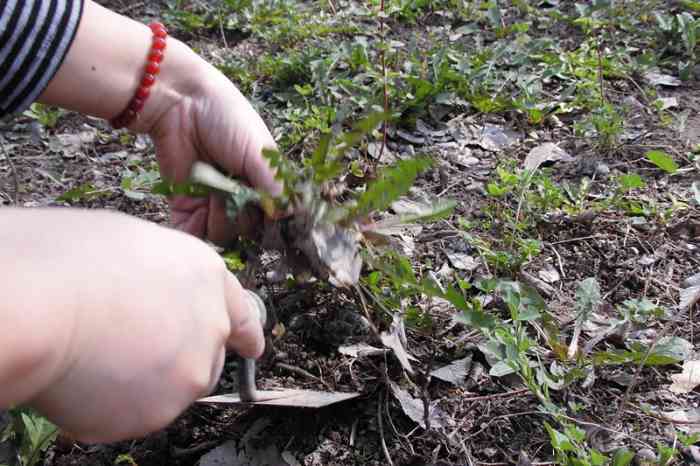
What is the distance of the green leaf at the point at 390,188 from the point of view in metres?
1.35

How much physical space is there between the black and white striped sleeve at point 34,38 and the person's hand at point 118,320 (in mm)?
723

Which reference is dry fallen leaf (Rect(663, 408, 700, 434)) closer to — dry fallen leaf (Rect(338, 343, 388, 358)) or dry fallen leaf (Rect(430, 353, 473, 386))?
dry fallen leaf (Rect(430, 353, 473, 386))

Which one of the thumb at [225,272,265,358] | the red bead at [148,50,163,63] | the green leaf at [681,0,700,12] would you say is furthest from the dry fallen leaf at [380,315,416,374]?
the green leaf at [681,0,700,12]

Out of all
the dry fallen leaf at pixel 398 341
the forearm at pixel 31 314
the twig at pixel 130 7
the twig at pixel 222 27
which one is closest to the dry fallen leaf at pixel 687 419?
the dry fallen leaf at pixel 398 341

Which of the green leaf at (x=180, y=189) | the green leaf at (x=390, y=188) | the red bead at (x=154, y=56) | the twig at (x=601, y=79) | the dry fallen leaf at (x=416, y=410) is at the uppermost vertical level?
the red bead at (x=154, y=56)

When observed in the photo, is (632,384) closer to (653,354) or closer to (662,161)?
(653,354)

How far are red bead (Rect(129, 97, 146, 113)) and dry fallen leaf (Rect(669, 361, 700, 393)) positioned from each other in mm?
1412

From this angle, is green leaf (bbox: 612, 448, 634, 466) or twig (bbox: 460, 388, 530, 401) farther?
twig (bbox: 460, 388, 530, 401)

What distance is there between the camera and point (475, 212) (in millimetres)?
2062

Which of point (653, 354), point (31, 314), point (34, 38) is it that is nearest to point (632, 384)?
point (653, 354)

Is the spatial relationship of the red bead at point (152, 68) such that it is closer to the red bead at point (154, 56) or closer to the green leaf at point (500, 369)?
the red bead at point (154, 56)

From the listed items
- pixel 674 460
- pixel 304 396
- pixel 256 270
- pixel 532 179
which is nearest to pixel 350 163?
pixel 532 179

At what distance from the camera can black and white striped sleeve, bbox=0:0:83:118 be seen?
1427mm

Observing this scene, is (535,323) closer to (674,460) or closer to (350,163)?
(674,460)
